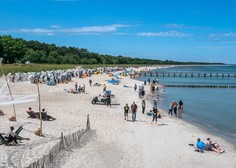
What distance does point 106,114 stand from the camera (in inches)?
1041

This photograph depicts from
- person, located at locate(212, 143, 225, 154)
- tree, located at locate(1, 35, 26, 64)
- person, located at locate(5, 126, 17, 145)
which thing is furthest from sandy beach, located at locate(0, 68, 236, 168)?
tree, located at locate(1, 35, 26, 64)

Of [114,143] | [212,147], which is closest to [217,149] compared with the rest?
[212,147]

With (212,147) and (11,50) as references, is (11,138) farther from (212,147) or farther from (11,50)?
(11,50)

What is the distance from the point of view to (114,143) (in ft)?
59.0

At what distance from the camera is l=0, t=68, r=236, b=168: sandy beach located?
47.3 feet

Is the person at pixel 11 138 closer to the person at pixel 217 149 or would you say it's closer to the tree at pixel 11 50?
the person at pixel 217 149

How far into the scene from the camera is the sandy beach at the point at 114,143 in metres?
14.4

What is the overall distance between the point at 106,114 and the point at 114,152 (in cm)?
1019

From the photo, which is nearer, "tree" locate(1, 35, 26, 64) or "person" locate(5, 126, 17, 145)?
"person" locate(5, 126, 17, 145)

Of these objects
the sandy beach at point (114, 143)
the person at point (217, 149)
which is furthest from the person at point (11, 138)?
the person at point (217, 149)

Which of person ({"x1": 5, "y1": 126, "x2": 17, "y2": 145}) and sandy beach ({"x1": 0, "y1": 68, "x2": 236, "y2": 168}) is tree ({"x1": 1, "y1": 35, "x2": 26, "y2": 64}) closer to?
sandy beach ({"x1": 0, "y1": 68, "x2": 236, "y2": 168})

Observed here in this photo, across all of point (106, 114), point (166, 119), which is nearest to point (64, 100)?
point (106, 114)

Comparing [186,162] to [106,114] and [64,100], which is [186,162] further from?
[64,100]

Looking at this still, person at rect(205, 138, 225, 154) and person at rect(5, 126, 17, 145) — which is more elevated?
person at rect(5, 126, 17, 145)
